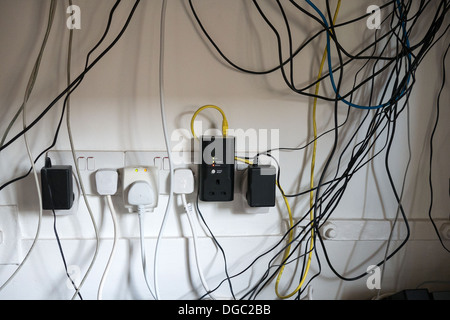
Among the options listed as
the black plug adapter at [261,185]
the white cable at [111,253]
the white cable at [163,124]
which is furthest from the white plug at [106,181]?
the black plug adapter at [261,185]

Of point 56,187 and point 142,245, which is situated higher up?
point 56,187

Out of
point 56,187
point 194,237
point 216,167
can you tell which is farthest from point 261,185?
point 56,187

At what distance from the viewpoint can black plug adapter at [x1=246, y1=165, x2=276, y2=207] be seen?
0.80 meters

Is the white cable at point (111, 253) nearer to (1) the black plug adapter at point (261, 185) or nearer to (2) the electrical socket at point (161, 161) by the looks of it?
(2) the electrical socket at point (161, 161)

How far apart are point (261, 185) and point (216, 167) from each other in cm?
11

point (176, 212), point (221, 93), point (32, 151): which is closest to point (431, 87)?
point (221, 93)

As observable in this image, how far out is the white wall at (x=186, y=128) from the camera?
2.61ft

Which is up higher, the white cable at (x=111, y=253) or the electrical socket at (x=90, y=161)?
the electrical socket at (x=90, y=161)

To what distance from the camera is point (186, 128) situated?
0.84 meters

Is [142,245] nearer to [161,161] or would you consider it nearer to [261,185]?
[161,161]

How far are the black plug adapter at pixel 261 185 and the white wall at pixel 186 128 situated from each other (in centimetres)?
8

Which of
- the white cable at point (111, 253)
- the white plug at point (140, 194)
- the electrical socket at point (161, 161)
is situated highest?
the electrical socket at point (161, 161)

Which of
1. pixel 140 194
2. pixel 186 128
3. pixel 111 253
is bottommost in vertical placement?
pixel 111 253
